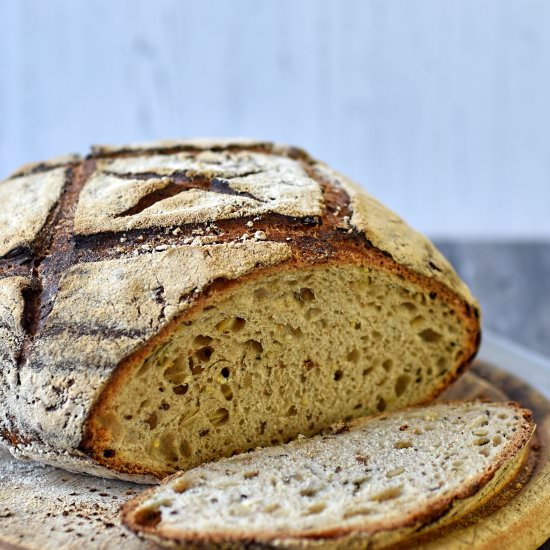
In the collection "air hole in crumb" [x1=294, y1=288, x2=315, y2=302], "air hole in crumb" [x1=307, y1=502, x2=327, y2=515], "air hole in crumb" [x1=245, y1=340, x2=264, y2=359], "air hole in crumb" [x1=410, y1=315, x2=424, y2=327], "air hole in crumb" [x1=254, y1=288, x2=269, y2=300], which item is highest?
"air hole in crumb" [x1=254, y1=288, x2=269, y2=300]

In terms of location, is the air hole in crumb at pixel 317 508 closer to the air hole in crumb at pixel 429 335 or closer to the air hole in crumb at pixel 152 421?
the air hole in crumb at pixel 152 421

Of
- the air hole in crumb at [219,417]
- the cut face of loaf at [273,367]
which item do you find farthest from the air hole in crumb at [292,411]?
the air hole in crumb at [219,417]

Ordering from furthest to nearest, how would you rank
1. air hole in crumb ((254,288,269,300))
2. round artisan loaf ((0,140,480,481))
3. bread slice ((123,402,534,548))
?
air hole in crumb ((254,288,269,300))
round artisan loaf ((0,140,480,481))
bread slice ((123,402,534,548))

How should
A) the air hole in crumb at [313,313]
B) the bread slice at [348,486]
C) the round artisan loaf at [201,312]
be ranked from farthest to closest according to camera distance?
the air hole in crumb at [313,313]
the round artisan loaf at [201,312]
the bread slice at [348,486]

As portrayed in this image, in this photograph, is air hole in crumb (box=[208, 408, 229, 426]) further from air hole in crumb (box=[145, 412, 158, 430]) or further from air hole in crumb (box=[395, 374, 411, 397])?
air hole in crumb (box=[395, 374, 411, 397])

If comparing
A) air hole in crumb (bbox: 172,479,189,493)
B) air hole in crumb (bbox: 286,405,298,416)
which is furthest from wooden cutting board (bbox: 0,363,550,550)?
air hole in crumb (bbox: 286,405,298,416)

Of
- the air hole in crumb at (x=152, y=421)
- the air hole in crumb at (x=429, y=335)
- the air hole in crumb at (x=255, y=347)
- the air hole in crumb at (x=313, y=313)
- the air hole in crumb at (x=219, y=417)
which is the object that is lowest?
the air hole in crumb at (x=219, y=417)

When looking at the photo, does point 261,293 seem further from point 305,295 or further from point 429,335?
point 429,335

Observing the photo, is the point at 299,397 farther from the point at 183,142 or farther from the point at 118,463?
the point at 183,142
